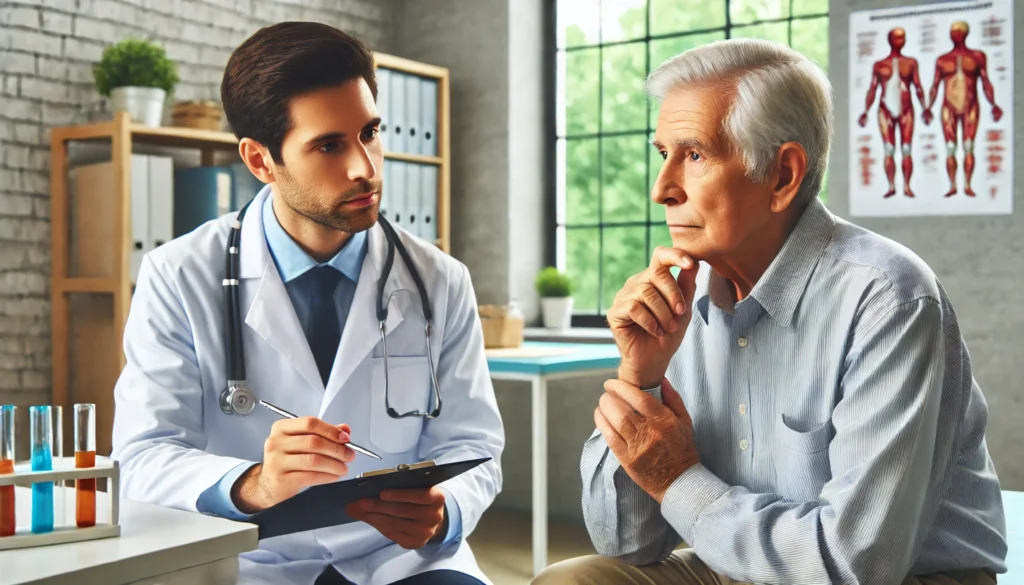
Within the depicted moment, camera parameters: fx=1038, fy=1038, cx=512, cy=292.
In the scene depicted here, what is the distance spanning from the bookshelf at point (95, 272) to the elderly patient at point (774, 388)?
8.69 ft

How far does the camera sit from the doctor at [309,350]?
1.68 meters

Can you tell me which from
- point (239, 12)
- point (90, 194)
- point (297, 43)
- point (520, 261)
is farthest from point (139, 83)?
point (297, 43)

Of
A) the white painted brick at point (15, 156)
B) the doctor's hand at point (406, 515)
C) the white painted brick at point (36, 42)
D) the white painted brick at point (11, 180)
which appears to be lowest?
the doctor's hand at point (406, 515)

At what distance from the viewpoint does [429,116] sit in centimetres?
517

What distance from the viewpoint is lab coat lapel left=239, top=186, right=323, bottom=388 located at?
5.84 feet

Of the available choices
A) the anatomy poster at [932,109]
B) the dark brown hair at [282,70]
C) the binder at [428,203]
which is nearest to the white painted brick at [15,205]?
the binder at [428,203]

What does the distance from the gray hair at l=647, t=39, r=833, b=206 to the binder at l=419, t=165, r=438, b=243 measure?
3.58 m

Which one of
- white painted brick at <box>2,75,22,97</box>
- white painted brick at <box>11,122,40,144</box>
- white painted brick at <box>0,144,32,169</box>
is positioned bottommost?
white painted brick at <box>0,144,32,169</box>

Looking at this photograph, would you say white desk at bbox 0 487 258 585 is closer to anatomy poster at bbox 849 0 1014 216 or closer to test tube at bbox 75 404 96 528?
test tube at bbox 75 404 96 528

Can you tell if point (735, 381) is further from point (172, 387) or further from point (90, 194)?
point (90, 194)

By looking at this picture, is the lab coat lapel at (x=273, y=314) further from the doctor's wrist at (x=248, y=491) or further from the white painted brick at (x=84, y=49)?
the white painted brick at (x=84, y=49)

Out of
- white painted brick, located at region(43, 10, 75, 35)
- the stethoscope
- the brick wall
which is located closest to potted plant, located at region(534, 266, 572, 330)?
the brick wall

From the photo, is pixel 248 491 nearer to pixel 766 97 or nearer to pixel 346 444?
pixel 346 444

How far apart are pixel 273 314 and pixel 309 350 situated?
9cm
